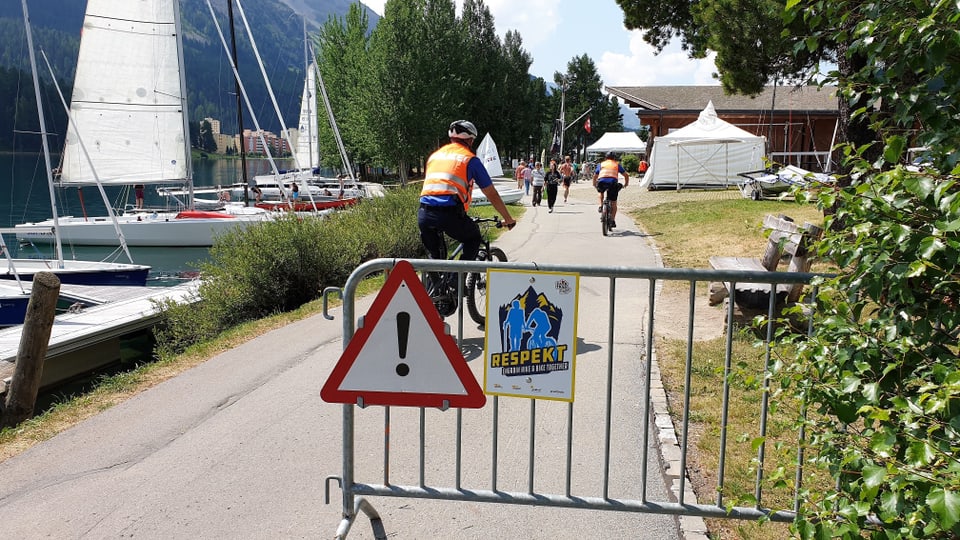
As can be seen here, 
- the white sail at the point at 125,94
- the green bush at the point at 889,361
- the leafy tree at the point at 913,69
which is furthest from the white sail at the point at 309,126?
the green bush at the point at 889,361

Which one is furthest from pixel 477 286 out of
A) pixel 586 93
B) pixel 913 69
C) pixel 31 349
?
pixel 586 93

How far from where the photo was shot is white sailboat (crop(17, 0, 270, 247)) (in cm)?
2586

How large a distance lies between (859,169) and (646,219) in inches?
759

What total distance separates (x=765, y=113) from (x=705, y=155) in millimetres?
12840

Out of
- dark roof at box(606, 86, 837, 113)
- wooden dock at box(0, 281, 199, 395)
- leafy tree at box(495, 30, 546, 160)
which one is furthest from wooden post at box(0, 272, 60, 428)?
leafy tree at box(495, 30, 546, 160)

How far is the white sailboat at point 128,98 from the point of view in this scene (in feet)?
84.8

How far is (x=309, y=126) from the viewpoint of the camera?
45969mm

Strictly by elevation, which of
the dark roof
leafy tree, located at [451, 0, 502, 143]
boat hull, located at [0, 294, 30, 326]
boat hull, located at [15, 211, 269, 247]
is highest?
leafy tree, located at [451, 0, 502, 143]

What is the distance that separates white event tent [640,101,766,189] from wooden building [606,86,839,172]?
6742 mm

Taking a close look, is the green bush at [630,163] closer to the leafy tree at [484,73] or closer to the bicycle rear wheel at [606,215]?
the leafy tree at [484,73]

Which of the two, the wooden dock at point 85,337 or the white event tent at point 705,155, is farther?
the white event tent at point 705,155

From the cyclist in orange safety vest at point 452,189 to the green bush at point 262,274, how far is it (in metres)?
4.92

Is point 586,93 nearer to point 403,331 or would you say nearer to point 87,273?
point 87,273

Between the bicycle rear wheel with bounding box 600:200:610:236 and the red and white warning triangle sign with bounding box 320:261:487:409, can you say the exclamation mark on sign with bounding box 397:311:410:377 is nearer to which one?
the red and white warning triangle sign with bounding box 320:261:487:409
